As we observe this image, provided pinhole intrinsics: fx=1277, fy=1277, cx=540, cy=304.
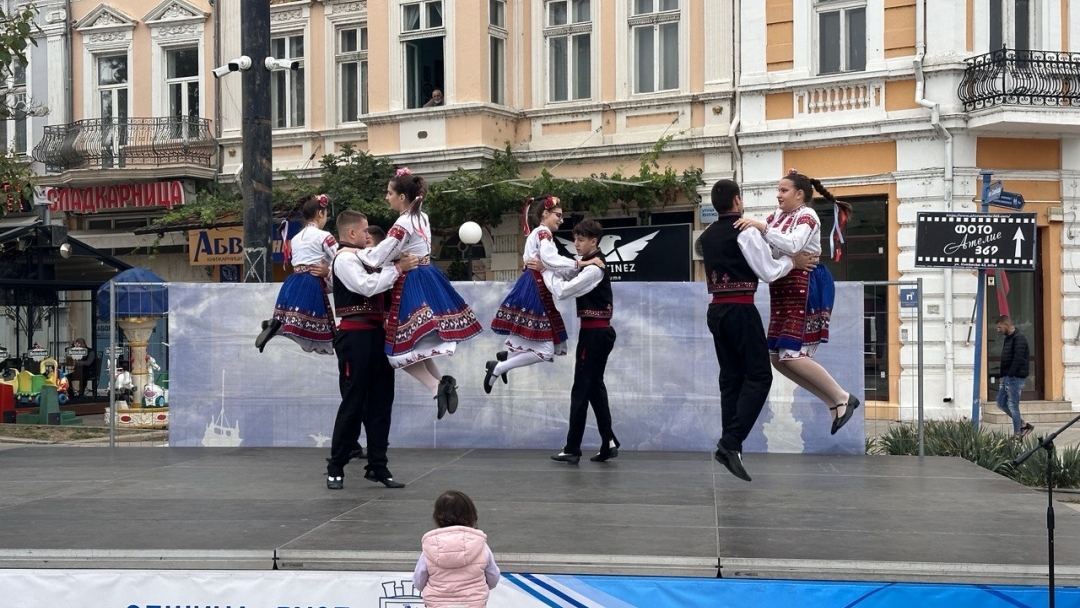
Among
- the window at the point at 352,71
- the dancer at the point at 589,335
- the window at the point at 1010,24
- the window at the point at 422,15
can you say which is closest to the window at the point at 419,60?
the window at the point at 422,15

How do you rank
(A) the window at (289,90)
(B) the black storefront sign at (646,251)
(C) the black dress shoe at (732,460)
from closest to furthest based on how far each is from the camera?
(C) the black dress shoe at (732,460) < (B) the black storefront sign at (646,251) < (A) the window at (289,90)

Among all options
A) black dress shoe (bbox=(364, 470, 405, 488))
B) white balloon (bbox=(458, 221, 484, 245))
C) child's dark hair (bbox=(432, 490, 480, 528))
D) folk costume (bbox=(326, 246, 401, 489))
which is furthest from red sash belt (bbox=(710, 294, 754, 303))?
white balloon (bbox=(458, 221, 484, 245))

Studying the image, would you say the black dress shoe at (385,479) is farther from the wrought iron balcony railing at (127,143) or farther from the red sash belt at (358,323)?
the wrought iron balcony railing at (127,143)

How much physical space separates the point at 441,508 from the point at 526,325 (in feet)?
15.7

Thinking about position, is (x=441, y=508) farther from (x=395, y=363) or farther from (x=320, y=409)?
(x=320, y=409)

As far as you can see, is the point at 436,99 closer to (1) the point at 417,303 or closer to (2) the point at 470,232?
(2) the point at 470,232

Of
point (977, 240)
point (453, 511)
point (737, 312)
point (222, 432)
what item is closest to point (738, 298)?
point (737, 312)

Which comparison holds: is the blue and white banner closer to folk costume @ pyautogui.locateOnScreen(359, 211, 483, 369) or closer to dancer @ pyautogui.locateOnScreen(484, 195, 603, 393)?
folk costume @ pyautogui.locateOnScreen(359, 211, 483, 369)

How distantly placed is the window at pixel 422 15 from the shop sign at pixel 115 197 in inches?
240

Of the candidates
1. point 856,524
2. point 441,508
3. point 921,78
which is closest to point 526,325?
point 856,524

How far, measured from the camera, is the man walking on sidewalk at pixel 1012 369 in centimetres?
1686

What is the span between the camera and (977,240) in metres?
13.4

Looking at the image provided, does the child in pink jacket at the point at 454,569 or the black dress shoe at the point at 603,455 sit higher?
the child in pink jacket at the point at 454,569

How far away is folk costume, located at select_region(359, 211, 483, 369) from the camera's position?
325 inches
